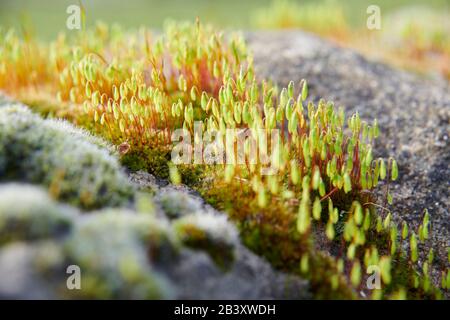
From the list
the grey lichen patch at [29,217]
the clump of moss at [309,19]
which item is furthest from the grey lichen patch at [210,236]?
the clump of moss at [309,19]

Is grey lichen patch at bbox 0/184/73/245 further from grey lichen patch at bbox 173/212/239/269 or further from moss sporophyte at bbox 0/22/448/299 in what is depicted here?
moss sporophyte at bbox 0/22/448/299

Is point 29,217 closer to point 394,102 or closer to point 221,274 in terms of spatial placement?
point 221,274

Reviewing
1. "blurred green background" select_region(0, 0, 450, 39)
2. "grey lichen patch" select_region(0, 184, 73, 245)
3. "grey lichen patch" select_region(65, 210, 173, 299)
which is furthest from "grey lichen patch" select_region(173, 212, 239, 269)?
"blurred green background" select_region(0, 0, 450, 39)

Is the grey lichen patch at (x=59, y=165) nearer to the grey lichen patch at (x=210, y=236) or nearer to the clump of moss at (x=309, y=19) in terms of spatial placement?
the grey lichen patch at (x=210, y=236)

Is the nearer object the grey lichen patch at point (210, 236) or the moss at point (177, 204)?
the grey lichen patch at point (210, 236)

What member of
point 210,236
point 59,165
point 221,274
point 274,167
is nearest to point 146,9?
point 274,167
